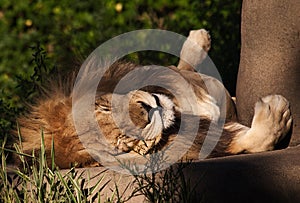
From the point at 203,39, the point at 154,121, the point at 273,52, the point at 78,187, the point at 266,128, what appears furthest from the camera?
the point at 203,39

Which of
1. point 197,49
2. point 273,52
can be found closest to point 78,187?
point 273,52

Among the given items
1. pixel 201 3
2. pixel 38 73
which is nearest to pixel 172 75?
pixel 38 73

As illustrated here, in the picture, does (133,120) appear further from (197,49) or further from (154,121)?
(197,49)

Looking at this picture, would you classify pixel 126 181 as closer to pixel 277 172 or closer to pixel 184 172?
pixel 184 172

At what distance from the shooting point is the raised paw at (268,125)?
4.14 meters

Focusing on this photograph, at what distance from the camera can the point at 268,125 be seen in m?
4.14

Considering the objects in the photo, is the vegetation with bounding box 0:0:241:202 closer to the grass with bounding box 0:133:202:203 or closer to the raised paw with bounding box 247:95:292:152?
the raised paw with bounding box 247:95:292:152

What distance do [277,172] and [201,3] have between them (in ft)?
12.3

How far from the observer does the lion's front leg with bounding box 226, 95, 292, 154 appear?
4148 mm

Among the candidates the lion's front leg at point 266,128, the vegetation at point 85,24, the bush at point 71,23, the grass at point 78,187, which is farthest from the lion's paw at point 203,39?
the grass at point 78,187

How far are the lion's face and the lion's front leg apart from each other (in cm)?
47

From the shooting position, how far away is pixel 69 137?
3939 millimetres

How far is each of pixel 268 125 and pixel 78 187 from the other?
1291 millimetres

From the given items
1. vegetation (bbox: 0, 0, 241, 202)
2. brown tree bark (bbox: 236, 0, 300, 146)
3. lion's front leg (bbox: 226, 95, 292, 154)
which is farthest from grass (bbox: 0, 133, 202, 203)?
vegetation (bbox: 0, 0, 241, 202)
